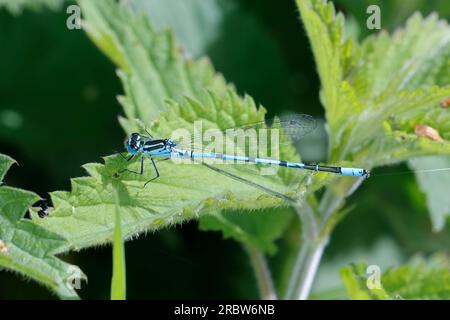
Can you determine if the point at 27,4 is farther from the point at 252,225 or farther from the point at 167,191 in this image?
the point at 167,191

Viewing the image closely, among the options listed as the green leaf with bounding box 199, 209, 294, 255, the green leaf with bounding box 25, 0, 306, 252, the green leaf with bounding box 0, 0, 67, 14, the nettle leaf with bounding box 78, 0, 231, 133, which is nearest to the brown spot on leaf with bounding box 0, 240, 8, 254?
the green leaf with bounding box 25, 0, 306, 252

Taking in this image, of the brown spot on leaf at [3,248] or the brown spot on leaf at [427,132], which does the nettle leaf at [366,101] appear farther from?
the brown spot on leaf at [3,248]

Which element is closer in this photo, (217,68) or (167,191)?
(167,191)

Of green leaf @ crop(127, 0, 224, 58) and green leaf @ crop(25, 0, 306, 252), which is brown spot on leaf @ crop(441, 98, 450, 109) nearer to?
green leaf @ crop(25, 0, 306, 252)

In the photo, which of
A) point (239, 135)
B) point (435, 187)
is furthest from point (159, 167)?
point (435, 187)

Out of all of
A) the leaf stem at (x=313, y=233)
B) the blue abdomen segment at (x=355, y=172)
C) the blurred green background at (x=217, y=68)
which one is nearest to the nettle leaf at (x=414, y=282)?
the leaf stem at (x=313, y=233)

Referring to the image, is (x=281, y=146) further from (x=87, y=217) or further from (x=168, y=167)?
(x=87, y=217)
